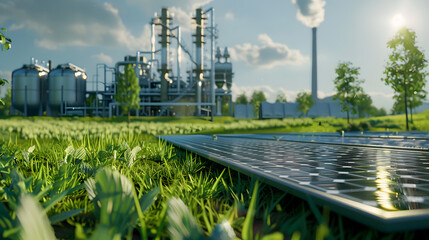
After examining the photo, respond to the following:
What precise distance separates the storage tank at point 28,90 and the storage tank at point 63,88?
251 centimetres

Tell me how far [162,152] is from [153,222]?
2884mm

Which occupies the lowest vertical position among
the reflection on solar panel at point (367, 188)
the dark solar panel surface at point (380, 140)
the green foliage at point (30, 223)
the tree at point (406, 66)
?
the dark solar panel surface at point (380, 140)

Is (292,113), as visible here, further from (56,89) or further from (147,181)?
(147,181)

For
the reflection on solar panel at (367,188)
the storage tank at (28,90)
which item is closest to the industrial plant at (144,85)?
the storage tank at (28,90)

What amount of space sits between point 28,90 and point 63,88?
662cm

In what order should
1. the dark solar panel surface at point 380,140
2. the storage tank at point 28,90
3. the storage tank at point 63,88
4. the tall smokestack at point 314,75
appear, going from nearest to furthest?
the dark solar panel surface at point 380,140
the storage tank at point 63,88
the storage tank at point 28,90
the tall smokestack at point 314,75

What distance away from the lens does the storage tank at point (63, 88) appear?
48250 mm

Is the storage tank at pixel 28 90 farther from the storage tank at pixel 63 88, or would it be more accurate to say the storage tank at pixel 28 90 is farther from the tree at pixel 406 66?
the tree at pixel 406 66

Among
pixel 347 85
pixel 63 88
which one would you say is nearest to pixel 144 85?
pixel 63 88

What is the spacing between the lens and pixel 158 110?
50375 mm

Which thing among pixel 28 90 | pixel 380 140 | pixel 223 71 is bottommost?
pixel 380 140

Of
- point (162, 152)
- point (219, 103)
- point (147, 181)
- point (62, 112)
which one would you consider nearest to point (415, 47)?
point (162, 152)

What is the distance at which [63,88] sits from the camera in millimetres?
48250

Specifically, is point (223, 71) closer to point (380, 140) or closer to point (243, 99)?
point (243, 99)
